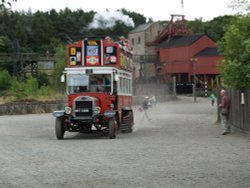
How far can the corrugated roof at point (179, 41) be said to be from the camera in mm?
93688

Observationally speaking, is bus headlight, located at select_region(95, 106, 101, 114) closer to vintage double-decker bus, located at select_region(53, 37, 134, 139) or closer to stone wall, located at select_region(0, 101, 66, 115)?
vintage double-decker bus, located at select_region(53, 37, 134, 139)

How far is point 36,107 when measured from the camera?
160 ft

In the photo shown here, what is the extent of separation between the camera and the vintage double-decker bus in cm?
Answer: 2177

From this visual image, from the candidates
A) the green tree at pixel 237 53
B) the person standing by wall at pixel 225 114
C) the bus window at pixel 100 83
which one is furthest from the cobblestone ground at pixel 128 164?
the bus window at pixel 100 83

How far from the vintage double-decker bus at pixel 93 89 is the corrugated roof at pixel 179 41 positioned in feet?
230

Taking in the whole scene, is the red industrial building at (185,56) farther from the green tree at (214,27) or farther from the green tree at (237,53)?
the green tree at (237,53)

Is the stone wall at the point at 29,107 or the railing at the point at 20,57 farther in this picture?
the railing at the point at 20,57

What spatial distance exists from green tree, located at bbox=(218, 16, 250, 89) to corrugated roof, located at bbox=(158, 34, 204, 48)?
67674 mm

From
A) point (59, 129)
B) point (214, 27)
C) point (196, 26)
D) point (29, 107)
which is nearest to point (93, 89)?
point (59, 129)

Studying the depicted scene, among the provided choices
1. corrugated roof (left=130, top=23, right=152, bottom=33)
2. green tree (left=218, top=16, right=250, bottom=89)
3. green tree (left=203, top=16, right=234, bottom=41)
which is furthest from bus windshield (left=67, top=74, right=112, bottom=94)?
green tree (left=203, top=16, right=234, bottom=41)

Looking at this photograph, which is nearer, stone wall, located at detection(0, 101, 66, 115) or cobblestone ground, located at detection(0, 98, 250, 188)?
cobblestone ground, located at detection(0, 98, 250, 188)

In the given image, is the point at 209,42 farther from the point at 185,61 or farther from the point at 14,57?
the point at 14,57

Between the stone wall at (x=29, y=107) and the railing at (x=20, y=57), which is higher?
the railing at (x=20, y=57)

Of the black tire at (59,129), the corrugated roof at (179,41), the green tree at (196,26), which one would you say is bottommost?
the black tire at (59,129)
